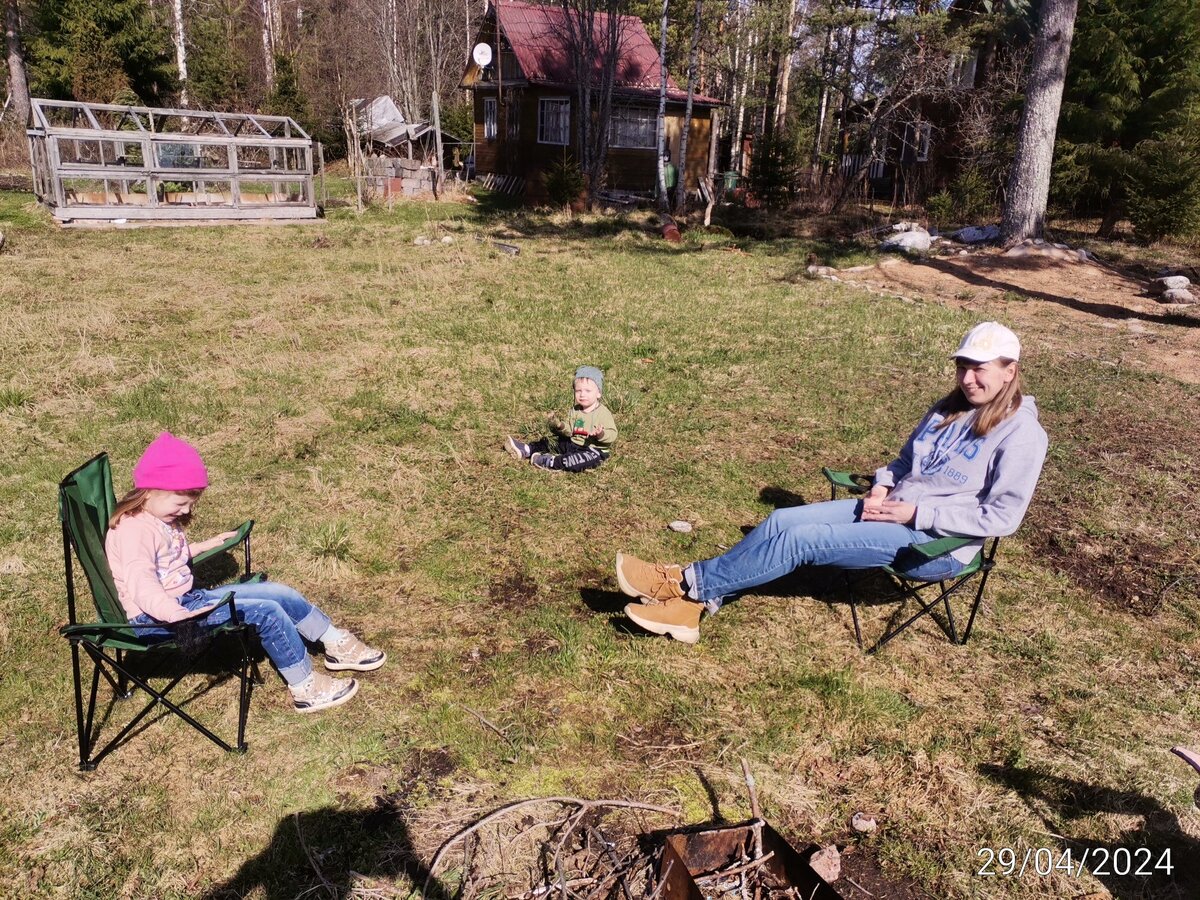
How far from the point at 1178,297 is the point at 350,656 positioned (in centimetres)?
1172

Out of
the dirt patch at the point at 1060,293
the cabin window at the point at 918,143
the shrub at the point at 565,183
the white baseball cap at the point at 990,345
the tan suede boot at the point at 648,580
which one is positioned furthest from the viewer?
the cabin window at the point at 918,143

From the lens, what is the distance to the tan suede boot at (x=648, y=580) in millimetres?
3863

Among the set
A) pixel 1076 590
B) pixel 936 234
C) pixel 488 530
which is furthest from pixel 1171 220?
pixel 488 530

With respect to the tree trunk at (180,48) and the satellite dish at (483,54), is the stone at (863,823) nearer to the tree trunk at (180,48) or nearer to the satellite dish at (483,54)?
the satellite dish at (483,54)

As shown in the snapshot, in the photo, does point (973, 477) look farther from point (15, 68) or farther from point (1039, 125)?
point (15, 68)

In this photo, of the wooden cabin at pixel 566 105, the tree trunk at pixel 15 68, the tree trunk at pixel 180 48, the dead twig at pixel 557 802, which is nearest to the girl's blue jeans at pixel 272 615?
the dead twig at pixel 557 802

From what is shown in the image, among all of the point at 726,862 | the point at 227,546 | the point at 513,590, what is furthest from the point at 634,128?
the point at 726,862

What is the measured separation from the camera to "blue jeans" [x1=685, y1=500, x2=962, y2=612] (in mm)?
3676

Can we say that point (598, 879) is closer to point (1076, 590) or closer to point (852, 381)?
point (1076, 590)

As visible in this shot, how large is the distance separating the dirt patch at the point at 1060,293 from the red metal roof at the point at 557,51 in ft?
45.1

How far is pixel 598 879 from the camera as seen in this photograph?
8.62 ft

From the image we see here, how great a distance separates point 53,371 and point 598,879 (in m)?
7.02

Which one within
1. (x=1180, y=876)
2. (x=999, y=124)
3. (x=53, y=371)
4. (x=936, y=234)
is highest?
(x=999, y=124)
